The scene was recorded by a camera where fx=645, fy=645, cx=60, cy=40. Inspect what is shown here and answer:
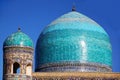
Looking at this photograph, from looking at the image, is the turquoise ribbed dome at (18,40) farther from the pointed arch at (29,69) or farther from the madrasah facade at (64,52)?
the pointed arch at (29,69)

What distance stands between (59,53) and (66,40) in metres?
0.62

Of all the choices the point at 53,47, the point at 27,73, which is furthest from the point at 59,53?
the point at 27,73

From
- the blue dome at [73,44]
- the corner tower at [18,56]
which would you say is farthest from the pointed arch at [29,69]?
the blue dome at [73,44]

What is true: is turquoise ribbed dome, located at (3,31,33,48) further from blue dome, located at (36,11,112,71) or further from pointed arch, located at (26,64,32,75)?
blue dome, located at (36,11,112,71)

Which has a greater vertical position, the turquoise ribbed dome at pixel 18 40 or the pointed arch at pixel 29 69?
the turquoise ribbed dome at pixel 18 40

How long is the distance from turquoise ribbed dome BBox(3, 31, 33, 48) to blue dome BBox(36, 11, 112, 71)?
1.71m

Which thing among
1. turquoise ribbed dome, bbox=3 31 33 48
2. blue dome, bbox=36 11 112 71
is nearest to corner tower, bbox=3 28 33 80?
turquoise ribbed dome, bbox=3 31 33 48

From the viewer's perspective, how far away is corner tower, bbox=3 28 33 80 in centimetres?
2405

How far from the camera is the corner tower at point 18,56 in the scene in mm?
24047

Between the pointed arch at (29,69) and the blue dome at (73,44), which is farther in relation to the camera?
the blue dome at (73,44)

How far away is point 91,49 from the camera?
2611 centimetres

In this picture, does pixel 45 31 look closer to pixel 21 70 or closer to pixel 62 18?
pixel 62 18

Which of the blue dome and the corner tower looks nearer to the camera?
the corner tower

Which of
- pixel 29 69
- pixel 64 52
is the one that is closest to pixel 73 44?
pixel 64 52
